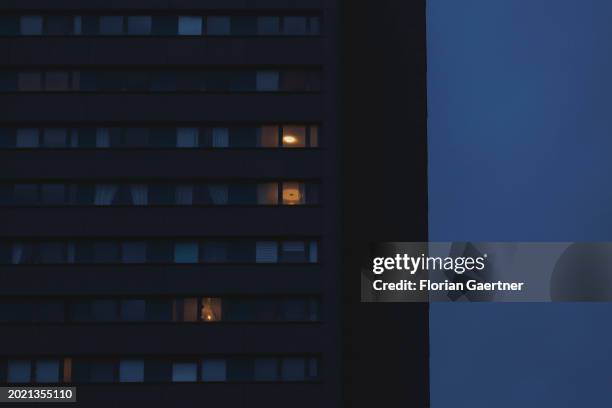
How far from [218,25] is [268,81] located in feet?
11.8

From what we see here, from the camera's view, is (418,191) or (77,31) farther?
(418,191)

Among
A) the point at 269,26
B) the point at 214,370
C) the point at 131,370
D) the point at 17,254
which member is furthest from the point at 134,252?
the point at 269,26

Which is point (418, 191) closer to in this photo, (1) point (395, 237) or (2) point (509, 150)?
(1) point (395, 237)

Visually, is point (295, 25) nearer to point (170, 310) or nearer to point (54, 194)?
point (54, 194)

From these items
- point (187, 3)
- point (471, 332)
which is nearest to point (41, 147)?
point (187, 3)

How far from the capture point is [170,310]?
127 ft

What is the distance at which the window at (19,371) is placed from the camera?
126 feet

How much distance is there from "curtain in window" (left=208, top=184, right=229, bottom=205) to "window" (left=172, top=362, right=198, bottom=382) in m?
7.26

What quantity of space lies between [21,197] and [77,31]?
811cm

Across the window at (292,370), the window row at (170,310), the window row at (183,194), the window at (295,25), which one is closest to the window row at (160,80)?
the window at (295,25)

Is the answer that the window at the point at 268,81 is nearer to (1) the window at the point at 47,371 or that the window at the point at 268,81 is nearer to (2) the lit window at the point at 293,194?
(2) the lit window at the point at 293,194

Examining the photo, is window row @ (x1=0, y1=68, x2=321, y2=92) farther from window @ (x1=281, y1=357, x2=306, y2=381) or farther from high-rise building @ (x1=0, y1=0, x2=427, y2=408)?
window @ (x1=281, y1=357, x2=306, y2=381)

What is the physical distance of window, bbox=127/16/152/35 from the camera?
41094 mm

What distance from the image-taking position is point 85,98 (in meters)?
40.4
